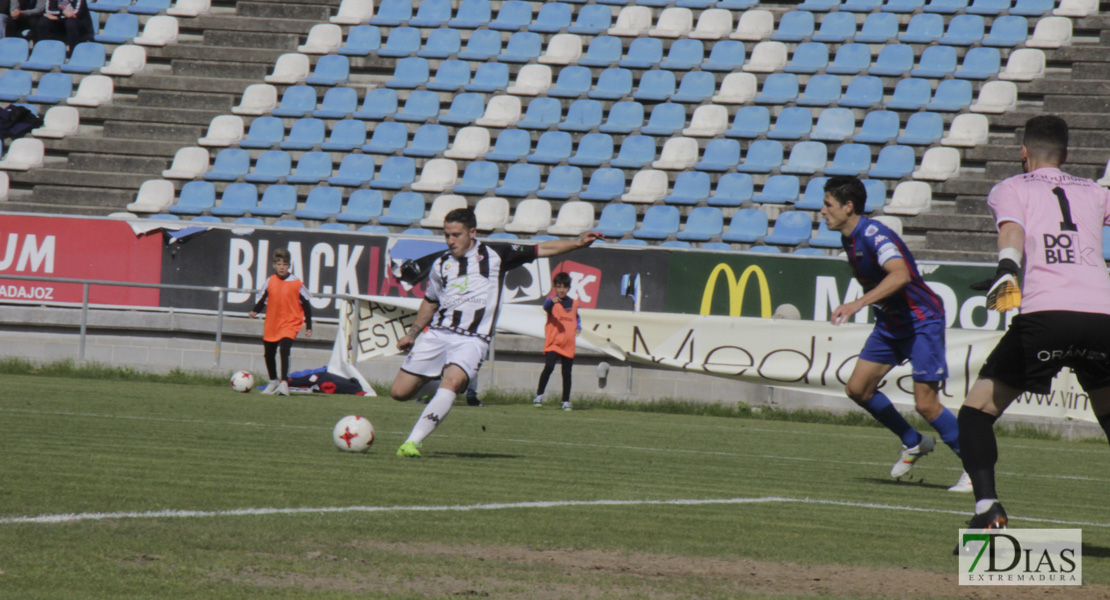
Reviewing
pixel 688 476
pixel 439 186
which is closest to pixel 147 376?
pixel 439 186

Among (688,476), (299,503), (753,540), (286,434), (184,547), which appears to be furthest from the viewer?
→ (286,434)

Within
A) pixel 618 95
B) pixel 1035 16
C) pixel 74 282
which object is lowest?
pixel 74 282

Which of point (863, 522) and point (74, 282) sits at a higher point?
point (74, 282)

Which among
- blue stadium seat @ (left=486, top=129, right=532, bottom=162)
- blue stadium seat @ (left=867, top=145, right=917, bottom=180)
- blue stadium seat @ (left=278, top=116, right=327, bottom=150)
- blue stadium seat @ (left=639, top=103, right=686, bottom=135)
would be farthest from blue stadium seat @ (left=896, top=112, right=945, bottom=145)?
blue stadium seat @ (left=278, top=116, right=327, bottom=150)

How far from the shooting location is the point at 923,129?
21562 mm

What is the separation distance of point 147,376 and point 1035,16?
16.1 m

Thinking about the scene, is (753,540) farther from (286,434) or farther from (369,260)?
(369,260)

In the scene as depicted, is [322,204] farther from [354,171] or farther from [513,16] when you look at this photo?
[513,16]

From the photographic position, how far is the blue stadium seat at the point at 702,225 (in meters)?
20.4

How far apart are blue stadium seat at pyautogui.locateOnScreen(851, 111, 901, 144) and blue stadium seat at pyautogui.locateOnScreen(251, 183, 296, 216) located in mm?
9474

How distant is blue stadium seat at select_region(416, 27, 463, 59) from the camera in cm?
2478

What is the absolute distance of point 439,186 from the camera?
22062 millimetres

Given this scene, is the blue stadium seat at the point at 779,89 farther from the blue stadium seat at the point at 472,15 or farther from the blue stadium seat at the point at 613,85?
the blue stadium seat at the point at 472,15

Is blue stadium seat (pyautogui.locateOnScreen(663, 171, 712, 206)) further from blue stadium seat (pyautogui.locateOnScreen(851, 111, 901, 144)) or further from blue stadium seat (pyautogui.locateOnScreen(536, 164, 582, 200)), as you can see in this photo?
blue stadium seat (pyautogui.locateOnScreen(851, 111, 901, 144))
